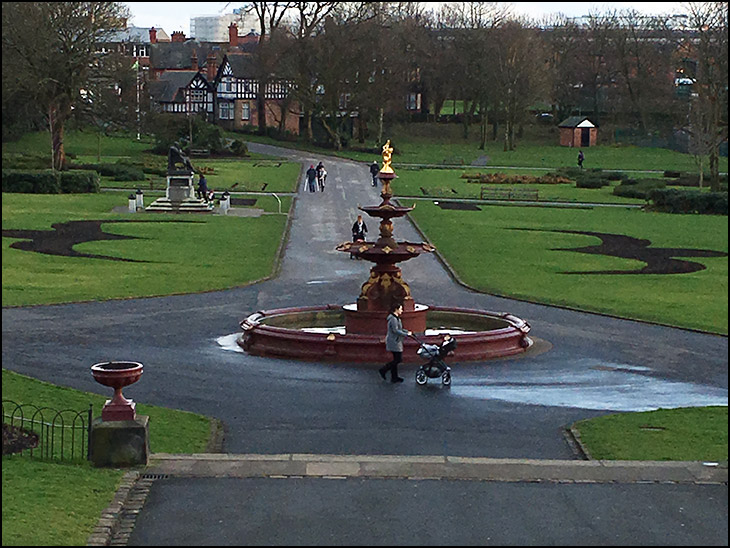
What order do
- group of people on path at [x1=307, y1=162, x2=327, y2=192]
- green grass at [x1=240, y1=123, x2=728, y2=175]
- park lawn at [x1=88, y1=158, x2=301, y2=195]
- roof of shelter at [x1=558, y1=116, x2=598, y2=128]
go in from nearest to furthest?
1. group of people on path at [x1=307, y1=162, x2=327, y2=192]
2. park lawn at [x1=88, y1=158, x2=301, y2=195]
3. green grass at [x1=240, y1=123, x2=728, y2=175]
4. roof of shelter at [x1=558, y1=116, x2=598, y2=128]

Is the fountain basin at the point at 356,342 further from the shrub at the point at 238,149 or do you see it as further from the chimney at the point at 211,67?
the chimney at the point at 211,67

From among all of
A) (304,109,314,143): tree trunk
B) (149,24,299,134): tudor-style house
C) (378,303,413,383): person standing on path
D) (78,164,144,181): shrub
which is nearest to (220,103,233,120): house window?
(149,24,299,134): tudor-style house

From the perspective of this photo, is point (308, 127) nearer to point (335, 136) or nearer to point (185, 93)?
point (335, 136)

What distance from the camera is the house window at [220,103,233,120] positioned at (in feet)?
419

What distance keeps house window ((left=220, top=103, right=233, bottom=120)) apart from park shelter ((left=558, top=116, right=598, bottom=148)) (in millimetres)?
35695

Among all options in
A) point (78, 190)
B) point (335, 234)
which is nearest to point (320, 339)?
point (335, 234)

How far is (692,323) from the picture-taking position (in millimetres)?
28047

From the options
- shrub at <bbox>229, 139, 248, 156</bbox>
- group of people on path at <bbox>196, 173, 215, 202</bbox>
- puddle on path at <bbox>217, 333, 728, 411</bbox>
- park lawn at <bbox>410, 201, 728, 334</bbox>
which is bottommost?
puddle on path at <bbox>217, 333, 728, 411</bbox>

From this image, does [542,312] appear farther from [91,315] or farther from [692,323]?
[91,315]

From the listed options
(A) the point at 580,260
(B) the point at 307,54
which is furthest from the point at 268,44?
(A) the point at 580,260

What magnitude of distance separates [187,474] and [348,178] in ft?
218

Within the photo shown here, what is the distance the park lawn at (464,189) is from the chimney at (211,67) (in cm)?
4428

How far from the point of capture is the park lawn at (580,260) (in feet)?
101

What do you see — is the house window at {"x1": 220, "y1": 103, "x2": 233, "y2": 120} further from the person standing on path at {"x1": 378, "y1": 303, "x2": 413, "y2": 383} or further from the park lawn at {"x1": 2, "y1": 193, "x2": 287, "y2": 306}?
the person standing on path at {"x1": 378, "y1": 303, "x2": 413, "y2": 383}
